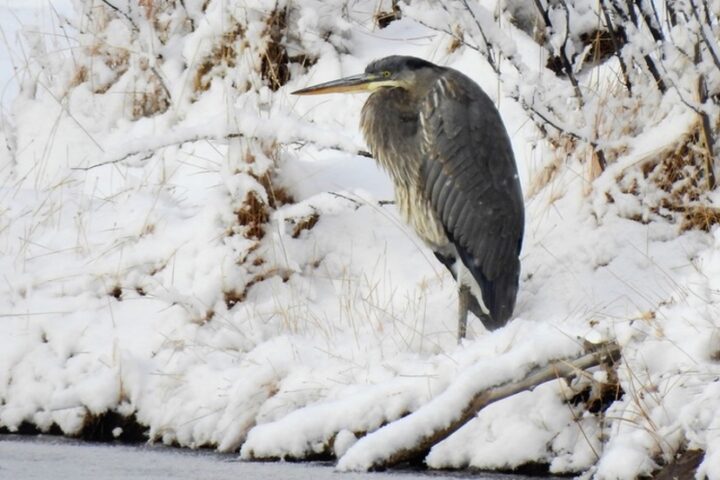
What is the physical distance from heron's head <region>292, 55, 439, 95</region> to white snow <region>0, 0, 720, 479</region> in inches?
10.2

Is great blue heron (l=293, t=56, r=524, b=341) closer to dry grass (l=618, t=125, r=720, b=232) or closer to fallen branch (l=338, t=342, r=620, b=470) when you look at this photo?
dry grass (l=618, t=125, r=720, b=232)

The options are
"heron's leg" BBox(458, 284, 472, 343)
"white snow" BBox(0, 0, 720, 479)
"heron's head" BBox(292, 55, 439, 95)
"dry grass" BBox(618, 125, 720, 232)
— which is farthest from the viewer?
"dry grass" BBox(618, 125, 720, 232)

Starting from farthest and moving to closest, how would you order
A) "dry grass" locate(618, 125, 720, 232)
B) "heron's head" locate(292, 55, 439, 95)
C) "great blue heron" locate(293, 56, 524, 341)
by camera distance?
1. "dry grass" locate(618, 125, 720, 232)
2. "heron's head" locate(292, 55, 439, 95)
3. "great blue heron" locate(293, 56, 524, 341)

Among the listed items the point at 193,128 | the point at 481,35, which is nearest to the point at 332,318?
the point at 193,128

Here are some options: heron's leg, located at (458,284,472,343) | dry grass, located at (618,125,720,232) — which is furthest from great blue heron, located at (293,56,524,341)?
dry grass, located at (618,125,720,232)

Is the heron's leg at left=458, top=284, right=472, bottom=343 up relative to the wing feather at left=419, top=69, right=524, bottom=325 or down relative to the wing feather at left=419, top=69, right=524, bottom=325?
down

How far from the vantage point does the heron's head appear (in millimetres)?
5785

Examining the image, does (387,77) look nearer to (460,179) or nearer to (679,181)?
(460,179)

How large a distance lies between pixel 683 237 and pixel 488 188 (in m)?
0.95

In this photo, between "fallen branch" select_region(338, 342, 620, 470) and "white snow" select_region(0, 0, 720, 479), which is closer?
"fallen branch" select_region(338, 342, 620, 470)

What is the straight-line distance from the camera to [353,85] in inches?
233

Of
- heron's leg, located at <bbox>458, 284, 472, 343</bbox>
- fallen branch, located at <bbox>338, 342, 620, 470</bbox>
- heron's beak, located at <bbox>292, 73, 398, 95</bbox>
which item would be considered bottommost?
fallen branch, located at <bbox>338, 342, 620, 470</bbox>

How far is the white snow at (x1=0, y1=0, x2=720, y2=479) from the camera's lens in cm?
426

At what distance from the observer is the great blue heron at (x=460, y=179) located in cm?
559
